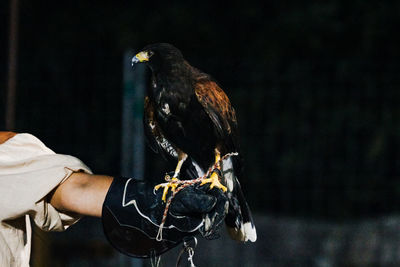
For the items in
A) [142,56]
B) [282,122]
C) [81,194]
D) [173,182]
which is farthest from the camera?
[282,122]

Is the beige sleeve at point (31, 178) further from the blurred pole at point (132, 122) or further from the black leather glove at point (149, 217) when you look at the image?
the blurred pole at point (132, 122)

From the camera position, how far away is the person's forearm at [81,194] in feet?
5.32

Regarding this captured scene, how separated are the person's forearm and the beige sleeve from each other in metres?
0.02

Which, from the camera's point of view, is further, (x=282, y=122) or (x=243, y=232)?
(x=282, y=122)

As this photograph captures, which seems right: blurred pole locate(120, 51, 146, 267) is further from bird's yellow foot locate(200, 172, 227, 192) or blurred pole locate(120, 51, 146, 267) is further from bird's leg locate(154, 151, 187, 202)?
bird's yellow foot locate(200, 172, 227, 192)

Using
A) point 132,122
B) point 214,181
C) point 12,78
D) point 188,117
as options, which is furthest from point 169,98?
point 132,122

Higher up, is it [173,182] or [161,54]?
[161,54]

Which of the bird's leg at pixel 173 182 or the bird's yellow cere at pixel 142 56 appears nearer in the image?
the bird's leg at pixel 173 182

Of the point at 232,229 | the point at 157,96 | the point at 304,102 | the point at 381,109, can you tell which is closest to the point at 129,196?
the point at 232,229

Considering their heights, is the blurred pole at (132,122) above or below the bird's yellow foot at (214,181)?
below

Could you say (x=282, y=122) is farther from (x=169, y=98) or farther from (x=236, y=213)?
(x=236, y=213)

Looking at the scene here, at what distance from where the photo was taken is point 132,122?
4.15 metres

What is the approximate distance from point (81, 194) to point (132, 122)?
2542mm

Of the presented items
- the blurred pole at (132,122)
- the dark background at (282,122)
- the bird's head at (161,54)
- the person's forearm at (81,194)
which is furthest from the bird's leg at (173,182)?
the dark background at (282,122)
